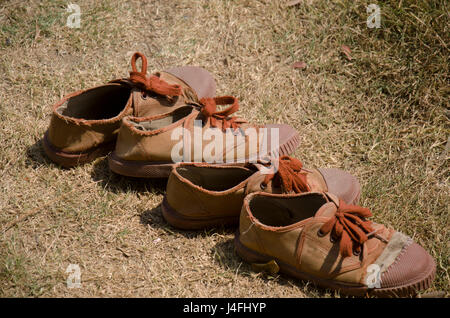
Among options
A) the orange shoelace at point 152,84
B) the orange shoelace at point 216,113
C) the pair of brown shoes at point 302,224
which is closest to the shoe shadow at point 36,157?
the orange shoelace at point 152,84

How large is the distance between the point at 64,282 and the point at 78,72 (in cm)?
176

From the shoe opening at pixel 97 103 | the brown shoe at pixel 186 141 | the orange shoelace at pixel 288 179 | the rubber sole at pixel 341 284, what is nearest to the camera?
the rubber sole at pixel 341 284

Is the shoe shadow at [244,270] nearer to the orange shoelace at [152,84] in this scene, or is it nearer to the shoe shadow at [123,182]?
the shoe shadow at [123,182]

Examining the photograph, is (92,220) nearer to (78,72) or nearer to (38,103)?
(38,103)

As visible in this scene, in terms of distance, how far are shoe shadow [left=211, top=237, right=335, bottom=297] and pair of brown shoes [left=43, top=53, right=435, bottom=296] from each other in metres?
0.05

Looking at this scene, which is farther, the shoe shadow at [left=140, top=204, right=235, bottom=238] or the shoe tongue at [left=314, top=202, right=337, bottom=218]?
the shoe shadow at [left=140, top=204, right=235, bottom=238]

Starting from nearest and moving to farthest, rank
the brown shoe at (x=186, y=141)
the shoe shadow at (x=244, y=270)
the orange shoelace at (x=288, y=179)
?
the shoe shadow at (x=244, y=270), the orange shoelace at (x=288, y=179), the brown shoe at (x=186, y=141)

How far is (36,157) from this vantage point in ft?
9.73

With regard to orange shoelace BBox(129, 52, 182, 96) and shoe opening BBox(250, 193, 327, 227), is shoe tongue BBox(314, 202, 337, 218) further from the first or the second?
orange shoelace BBox(129, 52, 182, 96)

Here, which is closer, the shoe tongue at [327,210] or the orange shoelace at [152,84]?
the shoe tongue at [327,210]

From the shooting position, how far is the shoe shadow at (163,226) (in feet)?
8.30

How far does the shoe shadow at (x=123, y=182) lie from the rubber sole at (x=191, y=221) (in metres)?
0.28

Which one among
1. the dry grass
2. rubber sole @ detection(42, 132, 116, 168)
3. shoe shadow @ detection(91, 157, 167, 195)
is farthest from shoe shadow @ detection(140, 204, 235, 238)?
rubber sole @ detection(42, 132, 116, 168)

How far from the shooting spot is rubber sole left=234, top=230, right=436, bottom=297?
2109 millimetres
